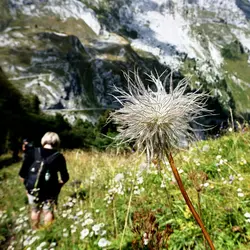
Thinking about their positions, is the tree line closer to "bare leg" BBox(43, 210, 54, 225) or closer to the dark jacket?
the dark jacket

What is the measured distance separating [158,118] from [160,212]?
2188 millimetres

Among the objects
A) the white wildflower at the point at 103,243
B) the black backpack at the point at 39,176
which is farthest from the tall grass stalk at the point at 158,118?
the black backpack at the point at 39,176

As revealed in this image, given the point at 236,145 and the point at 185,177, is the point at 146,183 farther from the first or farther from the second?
the point at 236,145

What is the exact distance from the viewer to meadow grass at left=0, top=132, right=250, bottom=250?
2688mm

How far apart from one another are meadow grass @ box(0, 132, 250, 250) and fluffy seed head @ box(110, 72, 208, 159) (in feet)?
0.45

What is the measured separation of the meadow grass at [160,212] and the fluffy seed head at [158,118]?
14cm

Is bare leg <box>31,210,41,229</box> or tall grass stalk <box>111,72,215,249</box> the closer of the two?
tall grass stalk <box>111,72,215,249</box>

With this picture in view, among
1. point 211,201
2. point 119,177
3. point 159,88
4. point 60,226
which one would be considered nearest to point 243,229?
point 211,201

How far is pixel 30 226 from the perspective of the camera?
4.91 m

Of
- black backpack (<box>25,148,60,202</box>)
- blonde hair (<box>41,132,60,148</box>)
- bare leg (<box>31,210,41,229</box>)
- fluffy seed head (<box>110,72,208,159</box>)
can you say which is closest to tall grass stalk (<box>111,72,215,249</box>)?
fluffy seed head (<box>110,72,208,159</box>)

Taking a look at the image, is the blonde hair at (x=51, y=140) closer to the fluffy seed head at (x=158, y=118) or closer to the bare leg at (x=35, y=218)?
the bare leg at (x=35, y=218)

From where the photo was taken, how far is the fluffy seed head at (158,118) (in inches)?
62.1

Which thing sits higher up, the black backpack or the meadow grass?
the meadow grass

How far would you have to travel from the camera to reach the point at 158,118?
1.62 m
